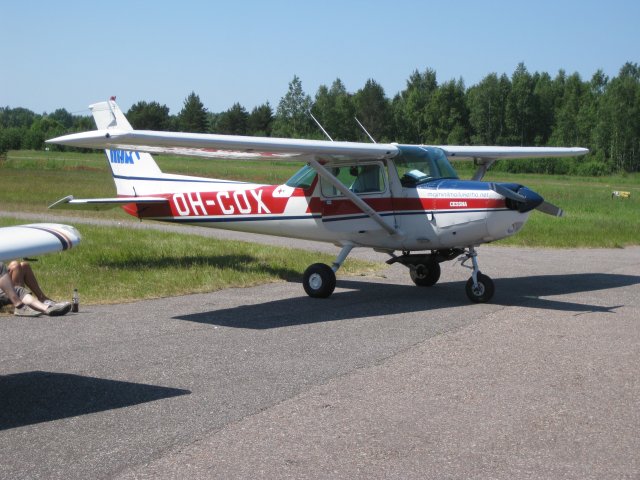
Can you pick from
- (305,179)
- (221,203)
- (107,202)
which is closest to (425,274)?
(305,179)

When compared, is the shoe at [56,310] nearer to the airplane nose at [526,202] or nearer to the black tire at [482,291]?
the black tire at [482,291]

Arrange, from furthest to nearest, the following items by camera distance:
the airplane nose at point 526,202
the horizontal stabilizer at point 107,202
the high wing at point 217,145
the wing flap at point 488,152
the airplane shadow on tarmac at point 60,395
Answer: the wing flap at point 488,152, the horizontal stabilizer at point 107,202, the airplane nose at point 526,202, the high wing at point 217,145, the airplane shadow on tarmac at point 60,395

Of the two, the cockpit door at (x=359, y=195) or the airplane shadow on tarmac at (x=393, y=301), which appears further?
the cockpit door at (x=359, y=195)

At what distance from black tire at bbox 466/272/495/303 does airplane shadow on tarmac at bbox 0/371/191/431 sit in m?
5.79

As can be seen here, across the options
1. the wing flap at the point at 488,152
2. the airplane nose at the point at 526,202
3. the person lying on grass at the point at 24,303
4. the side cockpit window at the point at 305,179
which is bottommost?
the person lying on grass at the point at 24,303

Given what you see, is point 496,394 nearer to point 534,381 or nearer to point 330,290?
point 534,381

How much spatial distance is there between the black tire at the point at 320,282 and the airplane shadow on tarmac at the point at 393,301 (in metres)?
0.13

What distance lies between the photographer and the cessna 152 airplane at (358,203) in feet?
36.5

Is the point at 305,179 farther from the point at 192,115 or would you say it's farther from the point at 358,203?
the point at 192,115

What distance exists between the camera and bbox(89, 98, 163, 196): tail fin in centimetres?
1452

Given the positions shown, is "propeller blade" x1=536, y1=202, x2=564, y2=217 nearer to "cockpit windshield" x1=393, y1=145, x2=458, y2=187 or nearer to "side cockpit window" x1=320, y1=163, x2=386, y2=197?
"cockpit windshield" x1=393, y1=145, x2=458, y2=187

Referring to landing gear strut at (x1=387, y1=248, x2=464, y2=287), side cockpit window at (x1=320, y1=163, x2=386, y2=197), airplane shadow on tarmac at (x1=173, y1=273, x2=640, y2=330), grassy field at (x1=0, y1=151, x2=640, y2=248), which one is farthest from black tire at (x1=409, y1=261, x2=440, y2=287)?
grassy field at (x1=0, y1=151, x2=640, y2=248)

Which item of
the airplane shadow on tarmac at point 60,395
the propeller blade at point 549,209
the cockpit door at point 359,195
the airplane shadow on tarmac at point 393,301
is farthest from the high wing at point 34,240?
the propeller blade at point 549,209

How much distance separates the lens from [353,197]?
38.7ft
